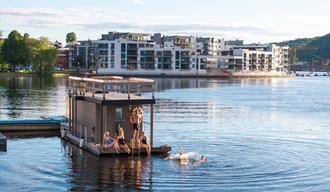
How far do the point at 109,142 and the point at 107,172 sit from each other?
5487 mm

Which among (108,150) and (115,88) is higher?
(115,88)

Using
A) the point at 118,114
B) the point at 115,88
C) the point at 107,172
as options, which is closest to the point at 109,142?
the point at 118,114

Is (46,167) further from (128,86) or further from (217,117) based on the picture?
(217,117)

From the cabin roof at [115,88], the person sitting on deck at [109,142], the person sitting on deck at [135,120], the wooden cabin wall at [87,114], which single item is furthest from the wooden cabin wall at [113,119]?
the wooden cabin wall at [87,114]

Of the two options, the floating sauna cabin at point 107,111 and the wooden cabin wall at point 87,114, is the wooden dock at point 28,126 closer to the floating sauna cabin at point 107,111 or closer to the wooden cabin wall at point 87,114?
the wooden cabin wall at point 87,114

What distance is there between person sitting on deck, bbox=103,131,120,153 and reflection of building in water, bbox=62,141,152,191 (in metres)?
0.84

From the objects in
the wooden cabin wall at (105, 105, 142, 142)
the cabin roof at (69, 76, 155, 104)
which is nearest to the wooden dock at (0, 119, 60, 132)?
the cabin roof at (69, 76, 155, 104)

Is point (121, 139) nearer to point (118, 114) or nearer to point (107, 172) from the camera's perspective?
point (118, 114)

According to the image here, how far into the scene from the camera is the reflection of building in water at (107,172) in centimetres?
3417

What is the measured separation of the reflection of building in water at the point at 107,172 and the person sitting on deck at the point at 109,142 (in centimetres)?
84

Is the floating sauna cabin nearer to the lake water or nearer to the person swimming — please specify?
the lake water

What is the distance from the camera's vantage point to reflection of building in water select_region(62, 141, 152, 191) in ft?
112

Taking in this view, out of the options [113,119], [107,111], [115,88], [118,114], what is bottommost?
[113,119]

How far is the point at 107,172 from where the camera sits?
37562 mm
